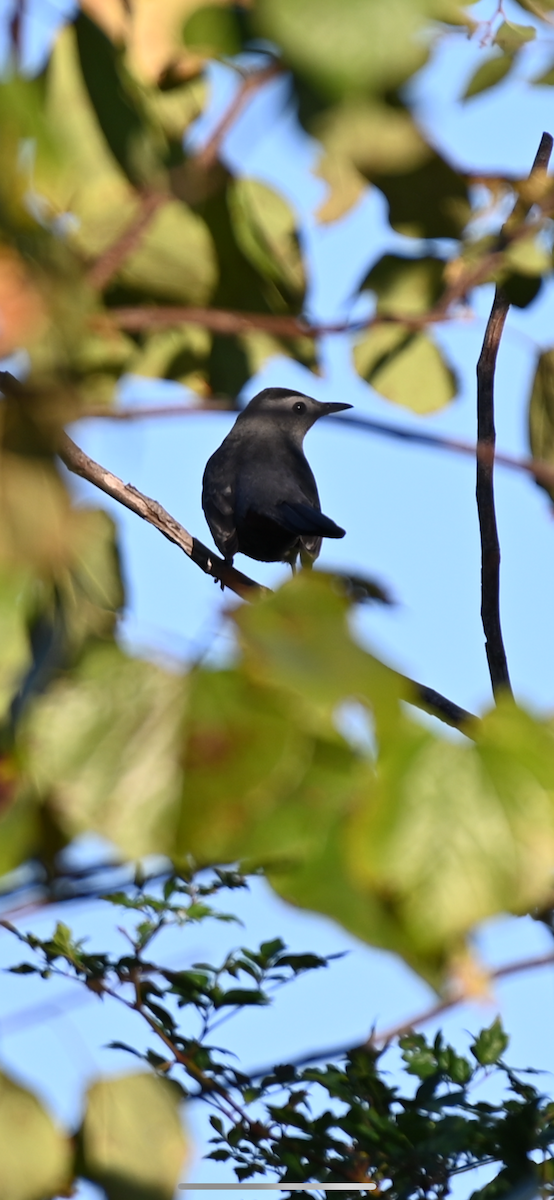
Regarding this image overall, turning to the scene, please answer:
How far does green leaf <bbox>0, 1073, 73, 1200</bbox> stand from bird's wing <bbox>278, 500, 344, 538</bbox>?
2.71 m

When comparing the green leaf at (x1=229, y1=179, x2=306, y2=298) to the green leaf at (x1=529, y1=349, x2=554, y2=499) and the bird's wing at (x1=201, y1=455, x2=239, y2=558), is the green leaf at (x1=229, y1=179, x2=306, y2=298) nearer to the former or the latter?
the green leaf at (x1=529, y1=349, x2=554, y2=499)

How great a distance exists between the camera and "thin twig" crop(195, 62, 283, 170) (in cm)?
77

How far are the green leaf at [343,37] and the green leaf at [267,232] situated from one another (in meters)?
0.26

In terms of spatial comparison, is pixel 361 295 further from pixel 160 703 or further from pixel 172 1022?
pixel 172 1022

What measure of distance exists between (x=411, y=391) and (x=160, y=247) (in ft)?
1.50

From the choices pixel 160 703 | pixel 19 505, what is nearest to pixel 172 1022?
pixel 160 703

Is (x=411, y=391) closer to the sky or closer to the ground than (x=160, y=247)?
closer to the sky

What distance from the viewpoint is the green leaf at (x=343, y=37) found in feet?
2.36

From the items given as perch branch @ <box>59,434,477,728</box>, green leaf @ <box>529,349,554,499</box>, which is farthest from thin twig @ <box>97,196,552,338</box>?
perch branch @ <box>59,434,477,728</box>

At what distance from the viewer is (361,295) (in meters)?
1.11

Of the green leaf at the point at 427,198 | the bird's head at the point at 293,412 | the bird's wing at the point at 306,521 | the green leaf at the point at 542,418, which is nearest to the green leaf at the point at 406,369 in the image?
the green leaf at the point at 542,418

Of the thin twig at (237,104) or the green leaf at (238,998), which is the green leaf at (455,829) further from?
the green leaf at (238,998)

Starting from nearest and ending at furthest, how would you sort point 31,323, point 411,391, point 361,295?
1. point 31,323
2. point 361,295
3. point 411,391

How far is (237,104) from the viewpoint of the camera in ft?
2.56
